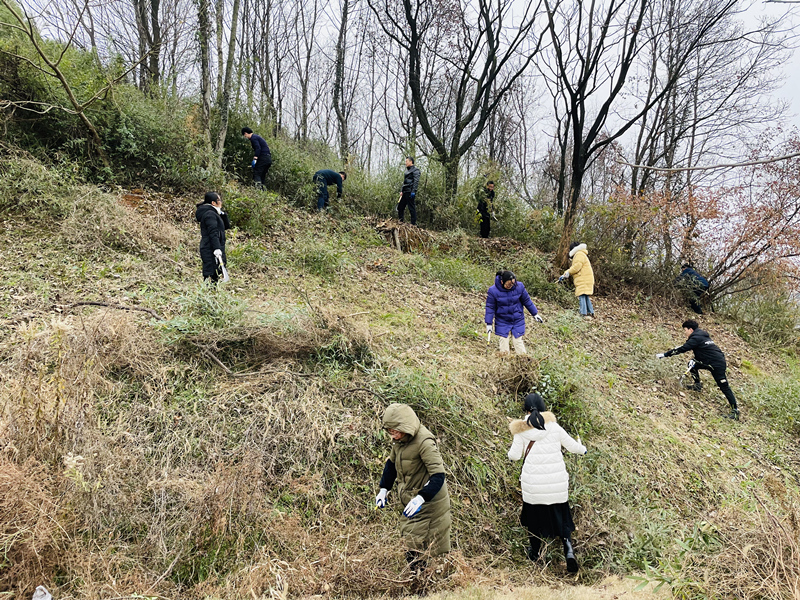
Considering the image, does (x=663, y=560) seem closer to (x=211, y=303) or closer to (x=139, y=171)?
(x=211, y=303)

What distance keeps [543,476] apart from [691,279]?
11.0 m

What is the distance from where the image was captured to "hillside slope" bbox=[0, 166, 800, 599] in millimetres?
3285

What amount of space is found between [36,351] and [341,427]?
10.6ft

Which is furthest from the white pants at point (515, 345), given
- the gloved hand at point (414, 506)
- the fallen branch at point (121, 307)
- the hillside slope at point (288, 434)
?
the fallen branch at point (121, 307)

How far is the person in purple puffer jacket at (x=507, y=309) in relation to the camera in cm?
666

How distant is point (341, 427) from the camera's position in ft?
15.5

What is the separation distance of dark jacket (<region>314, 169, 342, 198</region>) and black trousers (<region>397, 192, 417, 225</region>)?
177 cm

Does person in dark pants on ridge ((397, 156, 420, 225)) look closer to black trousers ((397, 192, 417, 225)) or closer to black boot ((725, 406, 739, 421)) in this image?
black trousers ((397, 192, 417, 225))

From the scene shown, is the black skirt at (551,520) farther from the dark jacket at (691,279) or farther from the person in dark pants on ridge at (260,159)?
the dark jacket at (691,279)

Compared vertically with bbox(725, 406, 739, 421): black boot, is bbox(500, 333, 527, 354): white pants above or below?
above

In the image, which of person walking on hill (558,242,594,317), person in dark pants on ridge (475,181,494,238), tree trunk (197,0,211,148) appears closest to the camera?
person walking on hill (558,242,594,317)

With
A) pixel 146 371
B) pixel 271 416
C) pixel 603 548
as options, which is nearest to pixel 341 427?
pixel 271 416

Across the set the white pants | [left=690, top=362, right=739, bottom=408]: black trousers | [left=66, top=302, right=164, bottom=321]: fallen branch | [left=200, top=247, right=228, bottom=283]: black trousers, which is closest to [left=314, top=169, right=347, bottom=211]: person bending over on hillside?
[left=200, top=247, right=228, bottom=283]: black trousers

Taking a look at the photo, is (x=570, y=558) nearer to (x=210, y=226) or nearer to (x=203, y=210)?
(x=210, y=226)
